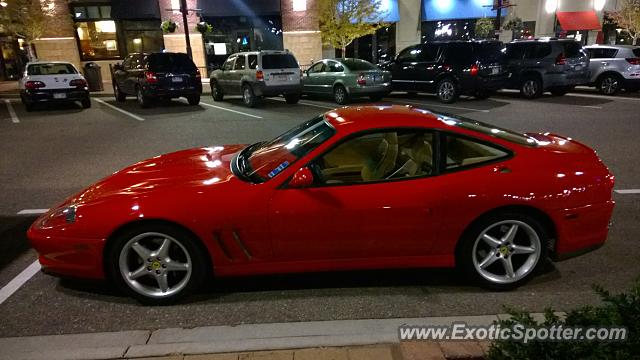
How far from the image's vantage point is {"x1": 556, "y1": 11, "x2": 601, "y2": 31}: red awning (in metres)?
Answer: 29.2

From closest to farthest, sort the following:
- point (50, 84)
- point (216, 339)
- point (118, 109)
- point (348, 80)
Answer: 1. point (216, 339)
2. point (50, 84)
3. point (348, 80)
4. point (118, 109)

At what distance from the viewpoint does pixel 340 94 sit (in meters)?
15.2

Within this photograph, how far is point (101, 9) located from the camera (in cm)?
2358

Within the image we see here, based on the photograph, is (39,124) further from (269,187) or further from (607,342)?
(607,342)

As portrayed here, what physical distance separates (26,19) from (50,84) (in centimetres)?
869

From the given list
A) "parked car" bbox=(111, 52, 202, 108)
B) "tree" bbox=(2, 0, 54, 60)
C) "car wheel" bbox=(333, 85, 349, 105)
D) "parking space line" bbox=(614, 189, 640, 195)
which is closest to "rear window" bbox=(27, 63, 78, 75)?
"parked car" bbox=(111, 52, 202, 108)

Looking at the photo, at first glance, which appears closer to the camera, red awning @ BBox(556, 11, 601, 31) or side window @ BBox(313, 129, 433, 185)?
side window @ BBox(313, 129, 433, 185)

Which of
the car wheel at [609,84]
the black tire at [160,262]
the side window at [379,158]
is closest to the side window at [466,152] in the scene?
the side window at [379,158]

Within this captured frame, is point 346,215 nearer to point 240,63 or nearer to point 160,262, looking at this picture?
point 160,262

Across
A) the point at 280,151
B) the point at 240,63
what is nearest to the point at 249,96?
the point at 240,63

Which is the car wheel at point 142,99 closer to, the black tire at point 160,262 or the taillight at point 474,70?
Result: the taillight at point 474,70

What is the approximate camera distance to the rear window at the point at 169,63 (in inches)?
572

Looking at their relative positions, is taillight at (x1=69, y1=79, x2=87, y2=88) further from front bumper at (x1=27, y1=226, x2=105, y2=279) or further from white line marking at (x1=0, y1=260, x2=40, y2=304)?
front bumper at (x1=27, y1=226, x2=105, y2=279)

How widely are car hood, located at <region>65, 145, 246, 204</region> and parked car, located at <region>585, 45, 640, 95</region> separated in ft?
50.5
